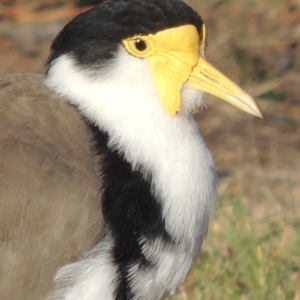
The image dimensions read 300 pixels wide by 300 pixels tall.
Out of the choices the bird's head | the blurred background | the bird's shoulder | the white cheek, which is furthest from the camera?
the blurred background

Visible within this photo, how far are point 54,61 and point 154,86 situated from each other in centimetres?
39

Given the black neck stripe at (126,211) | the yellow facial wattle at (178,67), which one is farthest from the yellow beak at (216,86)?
the black neck stripe at (126,211)

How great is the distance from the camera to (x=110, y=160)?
329cm

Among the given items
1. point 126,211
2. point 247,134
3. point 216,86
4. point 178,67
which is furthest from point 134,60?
point 247,134

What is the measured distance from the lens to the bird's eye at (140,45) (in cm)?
332

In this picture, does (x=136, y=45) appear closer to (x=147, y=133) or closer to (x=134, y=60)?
(x=134, y=60)

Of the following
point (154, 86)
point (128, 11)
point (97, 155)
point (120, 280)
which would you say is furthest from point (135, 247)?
point (128, 11)

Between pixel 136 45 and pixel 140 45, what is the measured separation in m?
0.01

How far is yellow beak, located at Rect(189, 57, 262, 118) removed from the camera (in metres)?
3.42

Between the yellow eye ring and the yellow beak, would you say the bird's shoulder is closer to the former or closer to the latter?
the yellow eye ring

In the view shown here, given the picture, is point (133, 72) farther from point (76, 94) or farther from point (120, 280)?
point (120, 280)

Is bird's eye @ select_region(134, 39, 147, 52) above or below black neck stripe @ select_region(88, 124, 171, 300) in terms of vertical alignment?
above

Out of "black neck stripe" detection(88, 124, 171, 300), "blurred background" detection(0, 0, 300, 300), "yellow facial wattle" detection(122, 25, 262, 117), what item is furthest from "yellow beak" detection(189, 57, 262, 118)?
"blurred background" detection(0, 0, 300, 300)

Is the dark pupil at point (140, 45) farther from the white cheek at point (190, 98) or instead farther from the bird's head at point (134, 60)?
the white cheek at point (190, 98)
